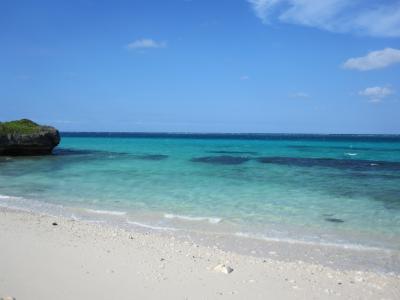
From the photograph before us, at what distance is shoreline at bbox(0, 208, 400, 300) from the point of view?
5613mm

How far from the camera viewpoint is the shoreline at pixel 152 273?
5.61 metres

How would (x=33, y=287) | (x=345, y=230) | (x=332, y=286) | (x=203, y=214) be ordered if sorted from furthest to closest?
(x=203, y=214), (x=345, y=230), (x=332, y=286), (x=33, y=287)

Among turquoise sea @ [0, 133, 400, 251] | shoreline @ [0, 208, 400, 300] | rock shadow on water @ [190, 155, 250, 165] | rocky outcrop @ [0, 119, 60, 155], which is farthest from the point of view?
rocky outcrop @ [0, 119, 60, 155]

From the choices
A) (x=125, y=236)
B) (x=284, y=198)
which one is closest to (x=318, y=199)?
(x=284, y=198)

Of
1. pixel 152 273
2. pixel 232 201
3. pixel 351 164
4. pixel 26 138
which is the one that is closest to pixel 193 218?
pixel 232 201

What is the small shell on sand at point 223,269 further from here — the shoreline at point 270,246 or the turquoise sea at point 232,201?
the turquoise sea at point 232,201

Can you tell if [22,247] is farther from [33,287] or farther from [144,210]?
[144,210]

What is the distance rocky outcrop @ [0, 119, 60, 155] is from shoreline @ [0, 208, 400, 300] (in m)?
26.8

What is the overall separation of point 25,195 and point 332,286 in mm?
12015

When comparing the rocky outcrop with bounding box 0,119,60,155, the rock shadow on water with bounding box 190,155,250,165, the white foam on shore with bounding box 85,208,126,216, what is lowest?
the white foam on shore with bounding box 85,208,126,216

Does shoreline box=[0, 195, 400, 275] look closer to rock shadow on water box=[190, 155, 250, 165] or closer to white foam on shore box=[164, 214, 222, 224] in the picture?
white foam on shore box=[164, 214, 222, 224]

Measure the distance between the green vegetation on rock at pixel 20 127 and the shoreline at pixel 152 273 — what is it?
26793mm

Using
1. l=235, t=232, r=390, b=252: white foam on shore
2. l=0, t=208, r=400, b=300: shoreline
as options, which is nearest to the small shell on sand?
l=0, t=208, r=400, b=300: shoreline

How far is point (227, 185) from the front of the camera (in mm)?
18234
